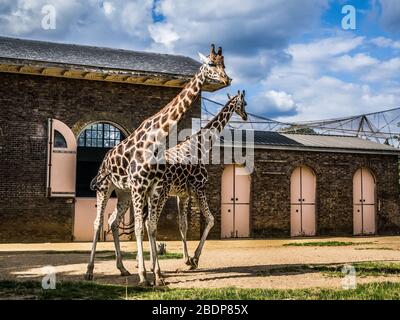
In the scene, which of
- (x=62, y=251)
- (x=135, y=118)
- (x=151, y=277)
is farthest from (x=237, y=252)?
(x=135, y=118)

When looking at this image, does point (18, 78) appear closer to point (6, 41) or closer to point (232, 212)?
point (6, 41)

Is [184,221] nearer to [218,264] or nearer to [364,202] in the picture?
[218,264]

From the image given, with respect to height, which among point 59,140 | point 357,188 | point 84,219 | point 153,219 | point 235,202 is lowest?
point 84,219

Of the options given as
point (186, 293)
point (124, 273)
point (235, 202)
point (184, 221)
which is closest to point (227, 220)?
point (235, 202)

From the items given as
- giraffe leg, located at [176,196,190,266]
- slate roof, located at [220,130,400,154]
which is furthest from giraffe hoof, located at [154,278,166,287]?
slate roof, located at [220,130,400,154]

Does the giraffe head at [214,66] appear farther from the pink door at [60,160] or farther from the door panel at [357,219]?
the door panel at [357,219]

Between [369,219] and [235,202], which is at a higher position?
[235,202]

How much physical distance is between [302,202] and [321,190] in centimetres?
98

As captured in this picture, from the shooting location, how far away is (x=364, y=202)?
24.2 m

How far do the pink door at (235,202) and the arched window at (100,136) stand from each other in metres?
4.60

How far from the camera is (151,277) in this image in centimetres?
972

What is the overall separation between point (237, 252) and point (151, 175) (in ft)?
21.4

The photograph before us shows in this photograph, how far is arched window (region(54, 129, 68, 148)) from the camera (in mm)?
18739
